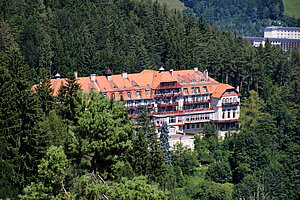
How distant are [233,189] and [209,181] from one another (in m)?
3.42

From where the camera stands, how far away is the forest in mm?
31453

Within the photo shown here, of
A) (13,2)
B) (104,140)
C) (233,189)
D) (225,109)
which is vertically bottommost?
(233,189)

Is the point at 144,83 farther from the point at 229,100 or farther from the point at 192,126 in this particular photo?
the point at 229,100

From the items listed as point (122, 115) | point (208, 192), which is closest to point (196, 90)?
point (208, 192)

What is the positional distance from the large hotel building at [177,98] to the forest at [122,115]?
3.37 m

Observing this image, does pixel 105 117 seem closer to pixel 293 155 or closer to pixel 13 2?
pixel 293 155

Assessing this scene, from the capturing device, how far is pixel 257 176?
248 feet

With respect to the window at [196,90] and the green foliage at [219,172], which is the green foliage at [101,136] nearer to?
the green foliage at [219,172]

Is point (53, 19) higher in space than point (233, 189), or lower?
higher

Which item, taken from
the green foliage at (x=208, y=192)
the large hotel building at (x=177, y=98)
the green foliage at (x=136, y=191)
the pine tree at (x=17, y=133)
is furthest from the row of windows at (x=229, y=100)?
the green foliage at (x=136, y=191)

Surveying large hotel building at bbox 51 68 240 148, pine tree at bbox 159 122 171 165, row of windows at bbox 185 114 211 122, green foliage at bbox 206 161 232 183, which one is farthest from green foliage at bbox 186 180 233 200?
row of windows at bbox 185 114 211 122

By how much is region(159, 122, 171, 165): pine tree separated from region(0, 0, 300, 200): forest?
0.49 ft

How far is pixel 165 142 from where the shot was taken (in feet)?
249

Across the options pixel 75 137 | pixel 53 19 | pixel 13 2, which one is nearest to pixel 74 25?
pixel 53 19
